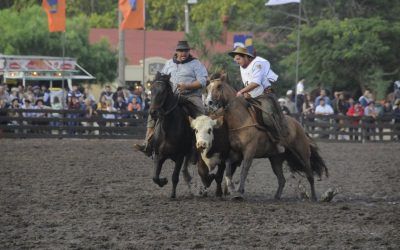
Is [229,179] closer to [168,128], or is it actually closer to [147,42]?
[168,128]

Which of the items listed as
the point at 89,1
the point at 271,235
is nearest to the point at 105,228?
the point at 271,235

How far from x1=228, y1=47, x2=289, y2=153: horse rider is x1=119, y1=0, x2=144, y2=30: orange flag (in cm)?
1793

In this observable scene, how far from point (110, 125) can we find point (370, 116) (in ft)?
26.9

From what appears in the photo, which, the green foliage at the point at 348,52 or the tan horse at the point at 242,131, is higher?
the green foliage at the point at 348,52

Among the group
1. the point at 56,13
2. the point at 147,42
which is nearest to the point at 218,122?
the point at 56,13

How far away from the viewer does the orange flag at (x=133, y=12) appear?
30406 mm

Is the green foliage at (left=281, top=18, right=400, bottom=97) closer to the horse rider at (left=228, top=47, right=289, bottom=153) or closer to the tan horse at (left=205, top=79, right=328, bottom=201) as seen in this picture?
the horse rider at (left=228, top=47, right=289, bottom=153)

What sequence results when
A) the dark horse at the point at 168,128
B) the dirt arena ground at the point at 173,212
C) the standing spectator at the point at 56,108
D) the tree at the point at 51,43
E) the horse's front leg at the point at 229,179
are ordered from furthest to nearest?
the tree at the point at 51,43 < the standing spectator at the point at 56,108 < the horse's front leg at the point at 229,179 < the dark horse at the point at 168,128 < the dirt arena ground at the point at 173,212

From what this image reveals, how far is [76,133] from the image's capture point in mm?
27953

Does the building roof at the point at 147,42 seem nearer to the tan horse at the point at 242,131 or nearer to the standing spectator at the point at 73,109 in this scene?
the standing spectator at the point at 73,109

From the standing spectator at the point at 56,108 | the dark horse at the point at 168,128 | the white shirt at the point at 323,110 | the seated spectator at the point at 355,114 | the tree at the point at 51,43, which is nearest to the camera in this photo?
the dark horse at the point at 168,128

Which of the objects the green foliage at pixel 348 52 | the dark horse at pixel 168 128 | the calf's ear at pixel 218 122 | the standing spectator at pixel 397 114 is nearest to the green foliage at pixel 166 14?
the green foliage at pixel 348 52

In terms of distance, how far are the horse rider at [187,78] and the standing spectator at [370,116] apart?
54.7 feet

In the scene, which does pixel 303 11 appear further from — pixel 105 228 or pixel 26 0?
pixel 105 228
